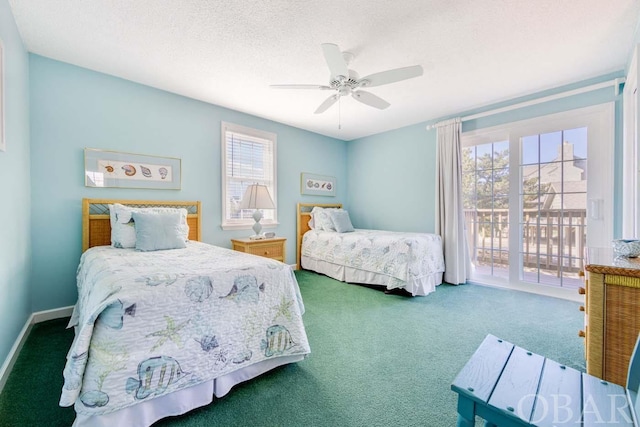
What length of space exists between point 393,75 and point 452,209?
7.54 feet

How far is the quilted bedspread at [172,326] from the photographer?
116 cm

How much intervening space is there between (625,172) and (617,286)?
221cm

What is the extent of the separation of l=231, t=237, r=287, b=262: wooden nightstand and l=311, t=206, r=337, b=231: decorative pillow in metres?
0.91

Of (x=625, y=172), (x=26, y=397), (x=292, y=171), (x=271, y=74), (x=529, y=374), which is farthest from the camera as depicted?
(x=292, y=171)

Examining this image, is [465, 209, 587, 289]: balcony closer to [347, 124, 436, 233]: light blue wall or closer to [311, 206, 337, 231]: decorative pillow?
[347, 124, 436, 233]: light blue wall

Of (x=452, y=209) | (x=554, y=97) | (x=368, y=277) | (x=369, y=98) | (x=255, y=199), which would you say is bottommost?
(x=368, y=277)

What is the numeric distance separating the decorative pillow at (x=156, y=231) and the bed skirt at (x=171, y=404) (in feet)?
4.68

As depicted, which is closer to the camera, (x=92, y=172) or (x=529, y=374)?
Answer: (x=529, y=374)

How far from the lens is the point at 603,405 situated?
84 cm

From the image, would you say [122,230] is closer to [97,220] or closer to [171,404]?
[97,220]

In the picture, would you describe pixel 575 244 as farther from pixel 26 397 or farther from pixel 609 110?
pixel 26 397

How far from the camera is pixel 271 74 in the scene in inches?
109

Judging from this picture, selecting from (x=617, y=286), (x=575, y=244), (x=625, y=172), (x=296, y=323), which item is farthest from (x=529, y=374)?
(x=575, y=244)

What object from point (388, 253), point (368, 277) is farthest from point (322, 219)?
point (388, 253)
